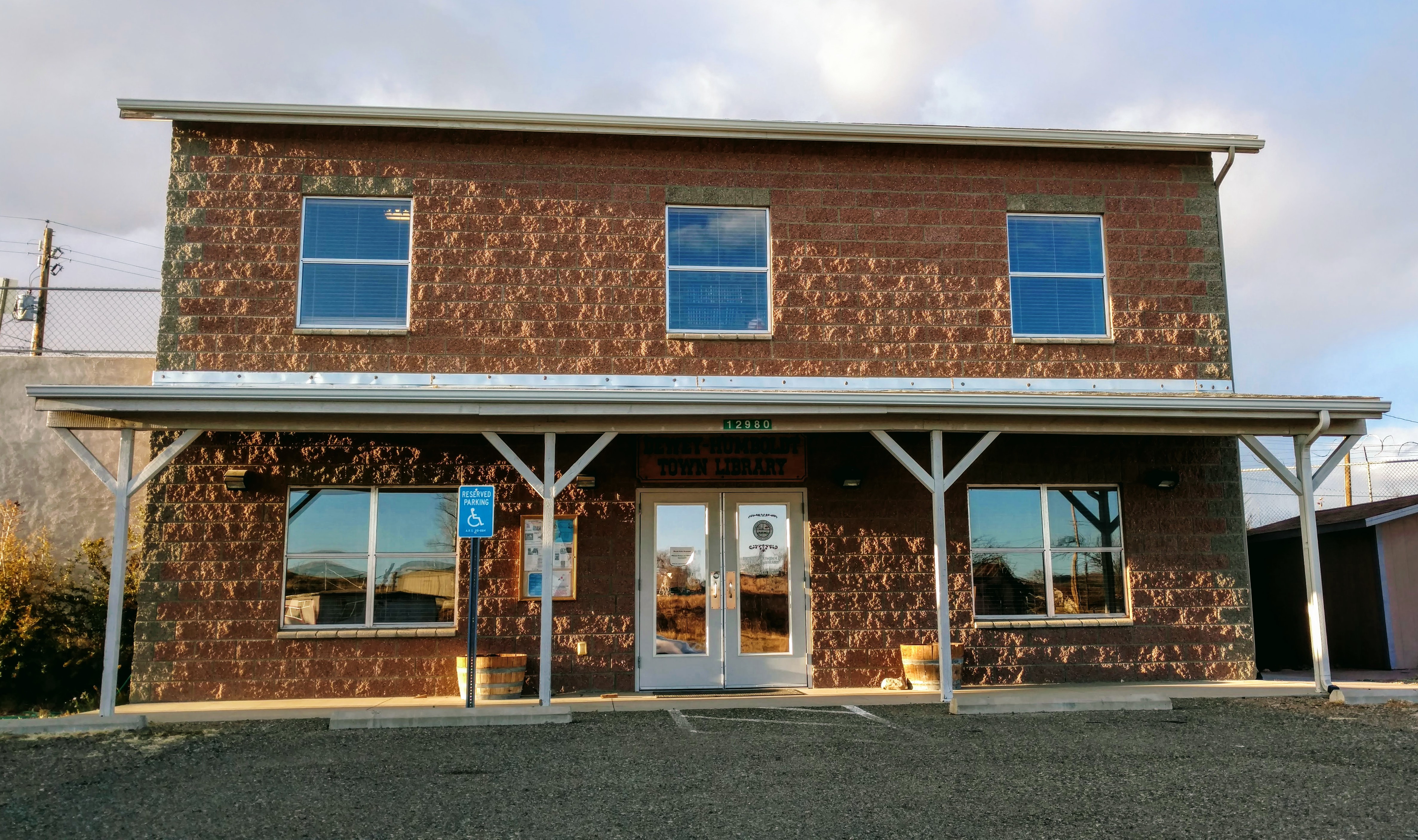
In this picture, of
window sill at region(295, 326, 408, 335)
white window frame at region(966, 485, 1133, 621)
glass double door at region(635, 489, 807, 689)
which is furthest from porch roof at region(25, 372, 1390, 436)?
glass double door at region(635, 489, 807, 689)

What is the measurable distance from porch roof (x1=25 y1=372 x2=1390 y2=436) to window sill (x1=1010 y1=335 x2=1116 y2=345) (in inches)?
47.7

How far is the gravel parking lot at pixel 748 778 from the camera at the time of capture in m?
6.22

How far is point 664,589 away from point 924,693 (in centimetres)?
294

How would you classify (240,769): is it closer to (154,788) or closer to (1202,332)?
(154,788)

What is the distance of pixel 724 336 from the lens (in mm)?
12359

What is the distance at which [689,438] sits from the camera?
12336 millimetres

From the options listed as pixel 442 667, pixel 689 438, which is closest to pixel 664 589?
pixel 689 438

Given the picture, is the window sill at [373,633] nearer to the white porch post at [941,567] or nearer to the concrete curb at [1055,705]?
the white porch post at [941,567]

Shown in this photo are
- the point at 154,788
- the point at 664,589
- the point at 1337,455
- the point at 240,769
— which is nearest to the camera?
the point at 154,788

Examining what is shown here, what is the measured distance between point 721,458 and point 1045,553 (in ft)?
12.5

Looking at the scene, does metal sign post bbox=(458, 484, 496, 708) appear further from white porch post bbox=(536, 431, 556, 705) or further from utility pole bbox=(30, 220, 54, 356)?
utility pole bbox=(30, 220, 54, 356)

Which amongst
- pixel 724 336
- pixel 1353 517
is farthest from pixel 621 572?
pixel 1353 517

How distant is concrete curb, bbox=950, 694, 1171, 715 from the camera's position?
1007 cm

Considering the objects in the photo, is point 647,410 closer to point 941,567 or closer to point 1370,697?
point 941,567
